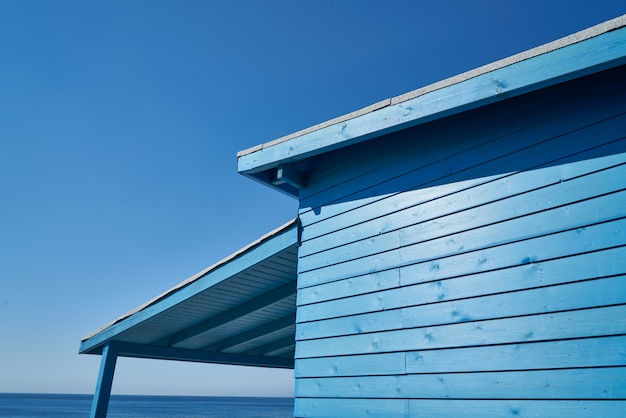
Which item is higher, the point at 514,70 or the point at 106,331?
the point at 514,70

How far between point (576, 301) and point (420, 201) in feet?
4.95

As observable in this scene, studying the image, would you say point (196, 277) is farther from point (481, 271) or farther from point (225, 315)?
point (481, 271)

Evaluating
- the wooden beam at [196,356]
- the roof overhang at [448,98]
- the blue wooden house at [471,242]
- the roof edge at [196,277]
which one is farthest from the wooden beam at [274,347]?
the roof overhang at [448,98]

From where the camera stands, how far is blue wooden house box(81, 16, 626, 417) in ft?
9.92

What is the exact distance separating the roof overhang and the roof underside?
787 millimetres

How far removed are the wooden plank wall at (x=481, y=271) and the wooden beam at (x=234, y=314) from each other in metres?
1.93

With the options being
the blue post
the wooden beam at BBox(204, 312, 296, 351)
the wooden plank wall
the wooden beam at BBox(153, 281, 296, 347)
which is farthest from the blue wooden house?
the blue post

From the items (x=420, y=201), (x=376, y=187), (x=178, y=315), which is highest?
(x=376, y=187)

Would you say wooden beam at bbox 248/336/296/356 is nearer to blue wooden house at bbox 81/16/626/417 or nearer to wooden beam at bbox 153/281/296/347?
wooden beam at bbox 153/281/296/347

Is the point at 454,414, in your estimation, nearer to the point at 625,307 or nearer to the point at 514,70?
the point at 625,307

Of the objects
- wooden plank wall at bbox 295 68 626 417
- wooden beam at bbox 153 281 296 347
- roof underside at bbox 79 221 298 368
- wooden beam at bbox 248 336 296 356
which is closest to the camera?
wooden plank wall at bbox 295 68 626 417

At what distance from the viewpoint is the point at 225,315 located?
293 inches

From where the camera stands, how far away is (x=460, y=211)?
3809 mm

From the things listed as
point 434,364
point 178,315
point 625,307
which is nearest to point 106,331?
point 178,315
